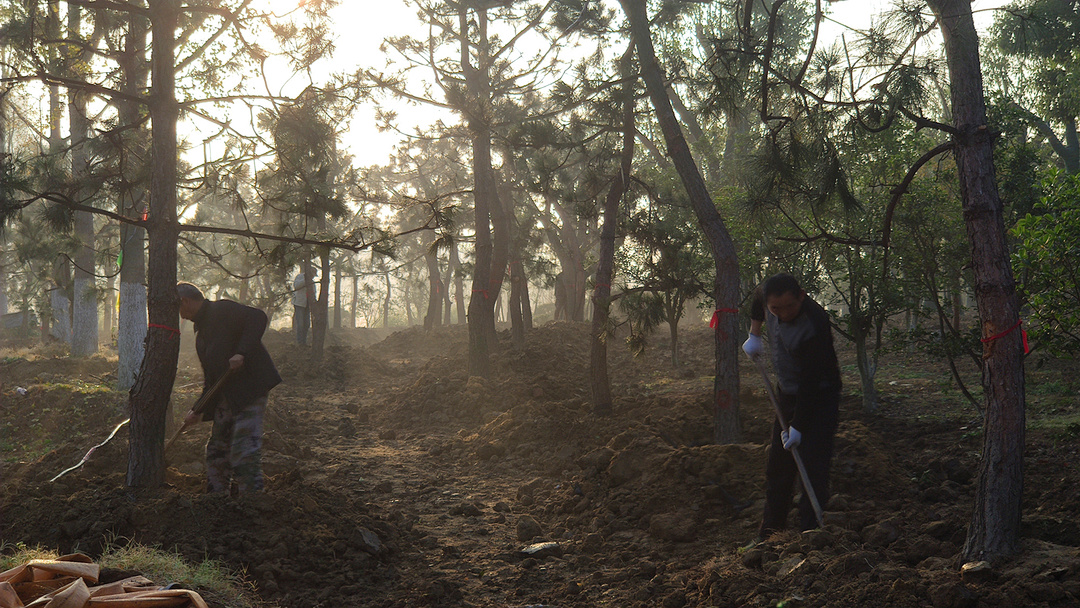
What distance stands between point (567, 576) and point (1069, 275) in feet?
13.4

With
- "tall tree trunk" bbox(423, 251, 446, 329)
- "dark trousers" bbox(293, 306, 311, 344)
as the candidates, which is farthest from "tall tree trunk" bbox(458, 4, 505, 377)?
"tall tree trunk" bbox(423, 251, 446, 329)

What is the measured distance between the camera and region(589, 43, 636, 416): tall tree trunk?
837 centimetres

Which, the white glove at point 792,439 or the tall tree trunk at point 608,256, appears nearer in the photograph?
the white glove at point 792,439

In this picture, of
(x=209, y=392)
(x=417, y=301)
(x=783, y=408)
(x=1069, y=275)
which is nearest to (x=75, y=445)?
(x=209, y=392)

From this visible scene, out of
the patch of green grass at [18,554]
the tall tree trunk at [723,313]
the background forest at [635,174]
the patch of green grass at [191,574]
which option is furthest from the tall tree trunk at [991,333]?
the patch of green grass at [18,554]

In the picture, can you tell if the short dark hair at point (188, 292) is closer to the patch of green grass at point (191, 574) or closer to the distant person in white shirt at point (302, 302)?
the patch of green grass at point (191, 574)

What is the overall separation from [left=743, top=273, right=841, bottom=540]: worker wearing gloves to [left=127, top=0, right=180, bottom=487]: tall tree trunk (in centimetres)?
433

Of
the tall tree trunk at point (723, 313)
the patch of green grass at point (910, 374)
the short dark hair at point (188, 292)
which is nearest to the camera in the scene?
the short dark hair at point (188, 292)

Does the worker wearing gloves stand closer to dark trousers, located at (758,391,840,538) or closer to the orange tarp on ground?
dark trousers, located at (758,391,840,538)

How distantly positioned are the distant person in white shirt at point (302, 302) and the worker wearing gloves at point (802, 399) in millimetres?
14574

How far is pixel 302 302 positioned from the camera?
1875cm

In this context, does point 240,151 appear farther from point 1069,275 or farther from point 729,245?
point 1069,275

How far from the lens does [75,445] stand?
282 inches

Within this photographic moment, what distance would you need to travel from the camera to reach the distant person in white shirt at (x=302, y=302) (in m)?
17.4
